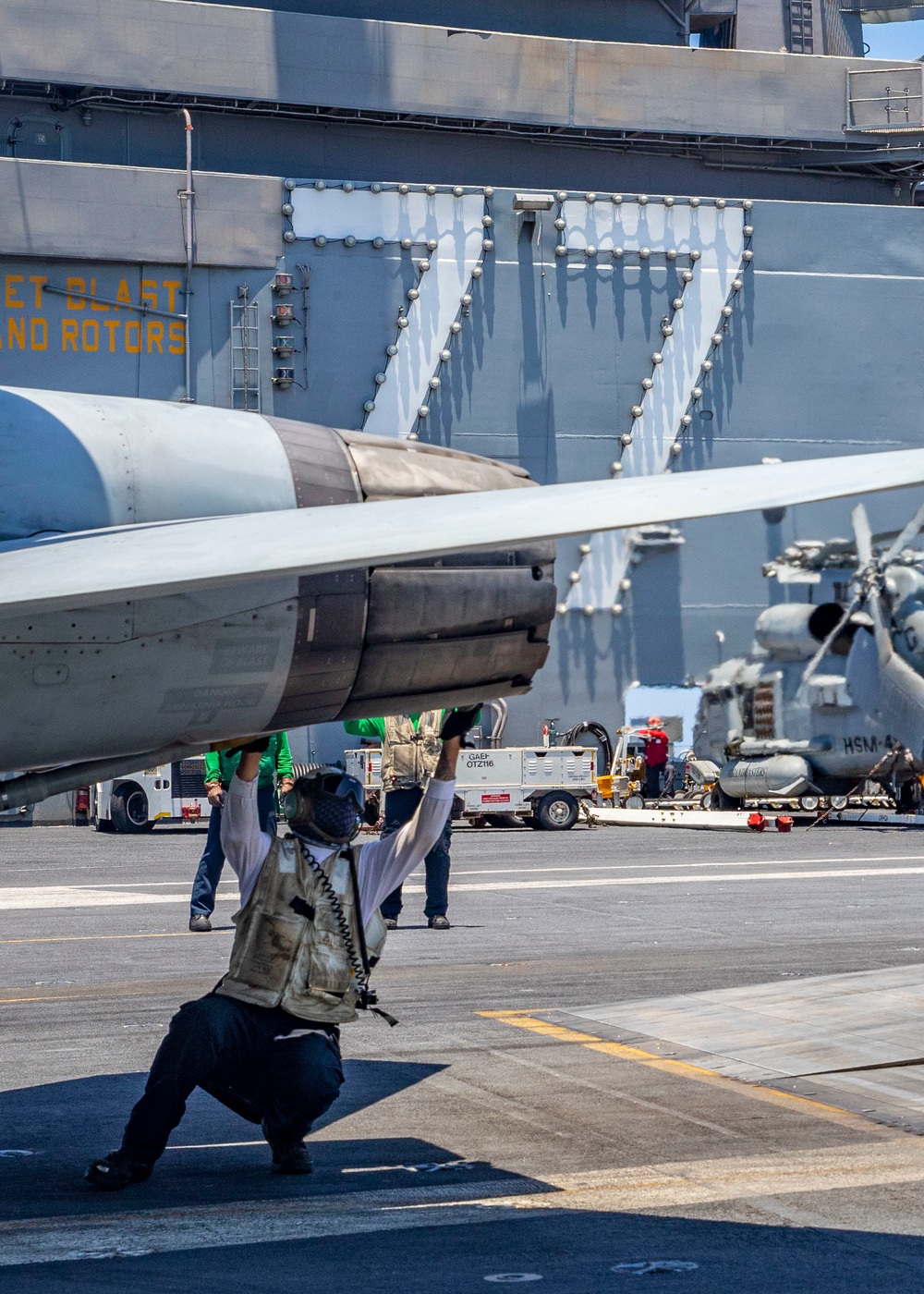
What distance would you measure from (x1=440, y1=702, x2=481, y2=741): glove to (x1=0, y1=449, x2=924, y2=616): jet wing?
1281 mm

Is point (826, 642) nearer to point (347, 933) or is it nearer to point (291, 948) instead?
point (347, 933)

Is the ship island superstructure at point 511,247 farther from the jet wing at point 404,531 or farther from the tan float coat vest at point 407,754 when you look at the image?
the jet wing at point 404,531

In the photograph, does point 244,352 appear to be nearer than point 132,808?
No

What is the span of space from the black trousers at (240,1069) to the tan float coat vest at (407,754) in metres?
7.16

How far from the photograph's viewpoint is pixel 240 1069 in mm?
5840

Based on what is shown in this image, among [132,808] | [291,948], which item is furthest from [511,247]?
[291,948]

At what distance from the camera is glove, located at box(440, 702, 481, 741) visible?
5.95 m

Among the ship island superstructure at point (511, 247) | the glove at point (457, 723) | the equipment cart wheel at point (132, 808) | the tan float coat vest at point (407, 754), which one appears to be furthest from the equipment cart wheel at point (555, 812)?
the glove at point (457, 723)

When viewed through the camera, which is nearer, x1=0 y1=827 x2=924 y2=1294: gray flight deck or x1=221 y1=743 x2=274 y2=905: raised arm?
x1=0 y1=827 x2=924 y2=1294: gray flight deck

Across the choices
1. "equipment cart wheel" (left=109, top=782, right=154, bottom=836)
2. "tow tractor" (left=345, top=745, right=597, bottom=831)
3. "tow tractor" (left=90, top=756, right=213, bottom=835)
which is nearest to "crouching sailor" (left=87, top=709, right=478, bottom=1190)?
"tow tractor" (left=345, top=745, right=597, bottom=831)

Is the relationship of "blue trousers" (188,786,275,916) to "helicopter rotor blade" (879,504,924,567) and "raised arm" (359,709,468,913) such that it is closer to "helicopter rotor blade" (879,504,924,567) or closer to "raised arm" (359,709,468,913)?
"raised arm" (359,709,468,913)

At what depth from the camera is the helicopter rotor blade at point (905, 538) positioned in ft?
89.1

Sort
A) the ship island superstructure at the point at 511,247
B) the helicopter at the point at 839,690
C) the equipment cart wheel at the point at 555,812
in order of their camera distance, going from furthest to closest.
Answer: the ship island superstructure at the point at 511,247 → the helicopter at the point at 839,690 → the equipment cart wheel at the point at 555,812

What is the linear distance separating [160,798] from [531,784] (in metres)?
6.63
